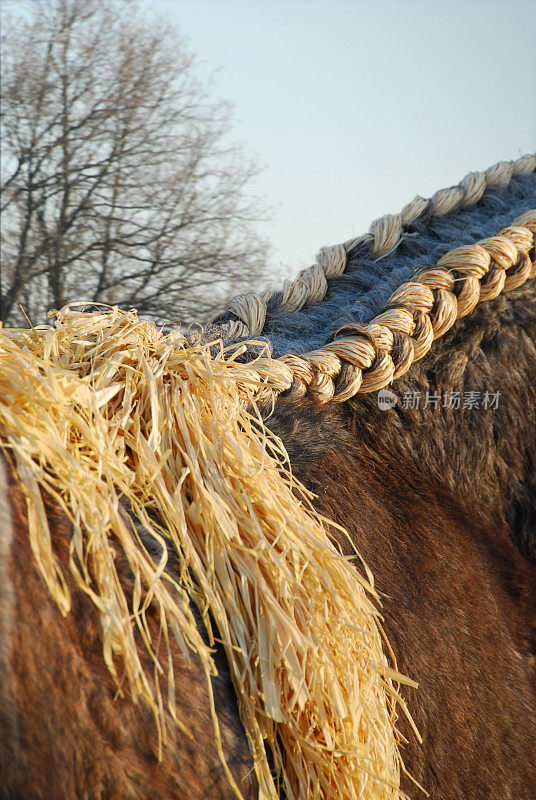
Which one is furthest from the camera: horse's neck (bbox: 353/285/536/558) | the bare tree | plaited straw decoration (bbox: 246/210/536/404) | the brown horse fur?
the bare tree

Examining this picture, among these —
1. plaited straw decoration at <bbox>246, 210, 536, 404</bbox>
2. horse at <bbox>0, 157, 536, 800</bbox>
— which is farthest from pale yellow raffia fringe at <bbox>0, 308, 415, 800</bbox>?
plaited straw decoration at <bbox>246, 210, 536, 404</bbox>

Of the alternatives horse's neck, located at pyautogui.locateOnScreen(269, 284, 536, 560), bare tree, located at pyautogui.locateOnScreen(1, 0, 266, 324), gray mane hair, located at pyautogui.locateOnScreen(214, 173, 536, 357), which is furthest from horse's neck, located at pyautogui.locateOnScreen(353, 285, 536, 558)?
bare tree, located at pyautogui.locateOnScreen(1, 0, 266, 324)

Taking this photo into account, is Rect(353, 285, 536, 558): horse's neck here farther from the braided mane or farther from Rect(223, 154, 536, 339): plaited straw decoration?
Rect(223, 154, 536, 339): plaited straw decoration

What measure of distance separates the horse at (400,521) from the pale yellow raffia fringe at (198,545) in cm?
2

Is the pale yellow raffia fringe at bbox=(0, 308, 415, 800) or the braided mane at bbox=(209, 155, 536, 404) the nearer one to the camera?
the pale yellow raffia fringe at bbox=(0, 308, 415, 800)

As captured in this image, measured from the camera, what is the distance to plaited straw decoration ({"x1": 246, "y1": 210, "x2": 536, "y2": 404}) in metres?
0.87

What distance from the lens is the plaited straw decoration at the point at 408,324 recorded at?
0.87m

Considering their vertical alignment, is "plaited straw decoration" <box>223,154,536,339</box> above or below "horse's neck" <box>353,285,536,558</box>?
above

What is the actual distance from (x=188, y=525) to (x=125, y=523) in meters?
0.07

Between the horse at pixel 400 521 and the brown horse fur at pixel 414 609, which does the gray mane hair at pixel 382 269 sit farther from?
the brown horse fur at pixel 414 609

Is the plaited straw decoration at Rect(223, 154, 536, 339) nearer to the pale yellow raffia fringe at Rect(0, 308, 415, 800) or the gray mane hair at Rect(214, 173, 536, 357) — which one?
the gray mane hair at Rect(214, 173, 536, 357)

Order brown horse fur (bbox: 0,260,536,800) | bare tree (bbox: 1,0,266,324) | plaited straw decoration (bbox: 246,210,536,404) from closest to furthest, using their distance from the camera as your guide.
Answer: brown horse fur (bbox: 0,260,536,800), plaited straw decoration (bbox: 246,210,536,404), bare tree (bbox: 1,0,266,324)

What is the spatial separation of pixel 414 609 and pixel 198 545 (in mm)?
350

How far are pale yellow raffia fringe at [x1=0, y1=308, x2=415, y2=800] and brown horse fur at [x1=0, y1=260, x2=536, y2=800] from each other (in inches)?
0.9
